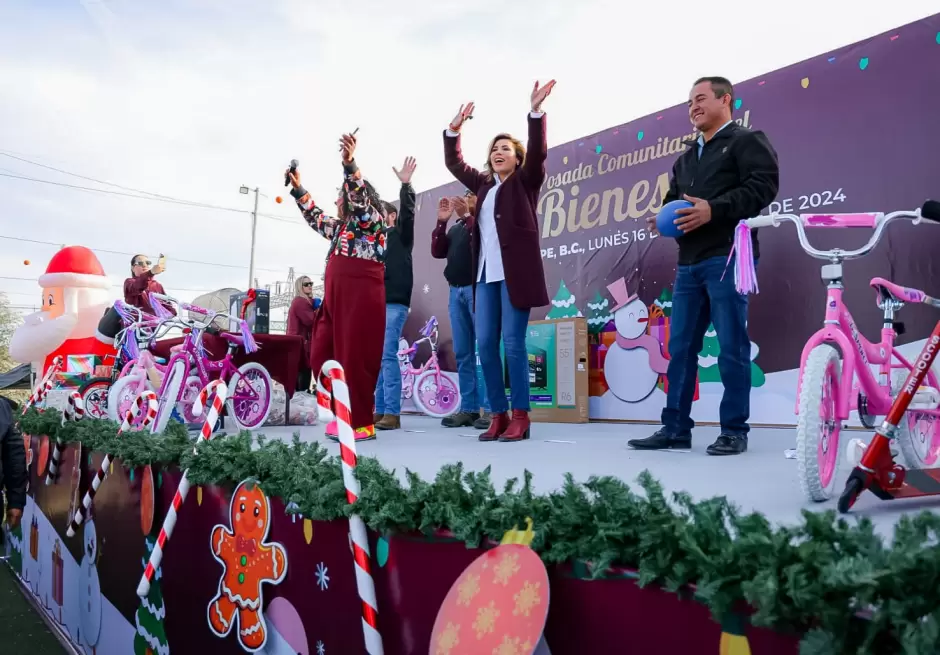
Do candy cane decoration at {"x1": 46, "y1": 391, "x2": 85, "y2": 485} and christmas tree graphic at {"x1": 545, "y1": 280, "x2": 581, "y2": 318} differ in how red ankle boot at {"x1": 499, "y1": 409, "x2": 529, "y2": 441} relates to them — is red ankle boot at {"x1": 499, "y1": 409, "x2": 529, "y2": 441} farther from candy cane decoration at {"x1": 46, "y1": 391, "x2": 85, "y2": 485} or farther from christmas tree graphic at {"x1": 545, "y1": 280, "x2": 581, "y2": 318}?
christmas tree graphic at {"x1": 545, "y1": 280, "x2": 581, "y2": 318}

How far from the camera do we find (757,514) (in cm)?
90

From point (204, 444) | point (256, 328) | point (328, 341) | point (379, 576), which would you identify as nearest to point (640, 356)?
point (328, 341)

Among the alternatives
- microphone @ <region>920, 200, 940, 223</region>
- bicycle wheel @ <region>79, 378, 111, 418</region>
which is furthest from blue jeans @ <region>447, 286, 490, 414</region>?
microphone @ <region>920, 200, 940, 223</region>

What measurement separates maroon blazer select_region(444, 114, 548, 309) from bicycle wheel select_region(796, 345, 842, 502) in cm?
147

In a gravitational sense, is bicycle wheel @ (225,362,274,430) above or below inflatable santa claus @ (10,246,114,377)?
below

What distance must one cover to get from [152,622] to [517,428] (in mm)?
1686

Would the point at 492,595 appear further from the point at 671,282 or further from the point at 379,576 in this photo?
the point at 671,282

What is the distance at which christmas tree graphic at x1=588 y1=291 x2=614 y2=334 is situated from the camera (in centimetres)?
530

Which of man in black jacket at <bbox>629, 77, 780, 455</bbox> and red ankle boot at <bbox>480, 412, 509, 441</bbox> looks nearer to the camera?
man in black jacket at <bbox>629, 77, 780, 455</bbox>

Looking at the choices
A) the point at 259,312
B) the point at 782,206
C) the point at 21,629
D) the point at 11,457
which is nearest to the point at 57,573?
the point at 21,629

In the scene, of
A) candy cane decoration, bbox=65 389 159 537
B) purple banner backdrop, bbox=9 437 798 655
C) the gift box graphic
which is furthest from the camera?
the gift box graphic

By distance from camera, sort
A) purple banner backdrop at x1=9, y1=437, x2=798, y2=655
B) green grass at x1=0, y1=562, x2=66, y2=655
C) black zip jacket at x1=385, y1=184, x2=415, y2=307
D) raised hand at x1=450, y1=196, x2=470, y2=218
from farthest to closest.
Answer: black zip jacket at x1=385, y1=184, x2=415, y2=307 < raised hand at x1=450, y1=196, x2=470, y2=218 < green grass at x1=0, y1=562, x2=66, y2=655 < purple banner backdrop at x1=9, y1=437, x2=798, y2=655

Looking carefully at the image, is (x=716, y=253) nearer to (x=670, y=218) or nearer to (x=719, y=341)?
(x=670, y=218)

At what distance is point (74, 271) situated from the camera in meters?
7.61
